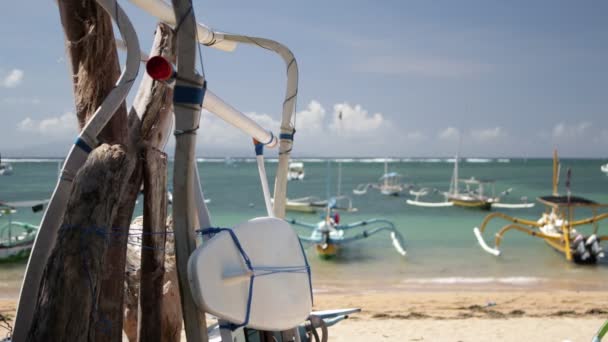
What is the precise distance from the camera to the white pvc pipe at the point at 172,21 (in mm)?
2645

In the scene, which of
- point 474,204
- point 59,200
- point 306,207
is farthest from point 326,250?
point 474,204

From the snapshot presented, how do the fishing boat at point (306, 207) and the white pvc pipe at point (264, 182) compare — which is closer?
the white pvc pipe at point (264, 182)

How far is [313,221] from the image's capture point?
26.4m

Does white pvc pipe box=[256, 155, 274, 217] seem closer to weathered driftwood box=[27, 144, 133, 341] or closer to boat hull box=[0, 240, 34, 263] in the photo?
weathered driftwood box=[27, 144, 133, 341]

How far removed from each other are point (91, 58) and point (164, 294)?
4.66 feet

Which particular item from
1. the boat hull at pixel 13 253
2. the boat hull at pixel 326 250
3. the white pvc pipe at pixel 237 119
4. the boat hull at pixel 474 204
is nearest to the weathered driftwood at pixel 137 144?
the white pvc pipe at pixel 237 119

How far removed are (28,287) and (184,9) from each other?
1.30 metres

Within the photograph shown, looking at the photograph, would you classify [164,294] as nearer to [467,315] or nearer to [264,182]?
[264,182]

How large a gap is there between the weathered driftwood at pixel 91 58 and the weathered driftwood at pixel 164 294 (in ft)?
2.47

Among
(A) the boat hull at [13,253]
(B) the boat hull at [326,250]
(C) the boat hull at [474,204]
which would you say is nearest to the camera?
(A) the boat hull at [13,253]

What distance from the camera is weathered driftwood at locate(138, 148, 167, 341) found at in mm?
2725

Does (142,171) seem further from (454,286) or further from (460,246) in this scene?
(460,246)

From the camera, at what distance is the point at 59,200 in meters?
2.24

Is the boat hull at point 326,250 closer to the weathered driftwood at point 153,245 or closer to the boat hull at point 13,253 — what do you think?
the boat hull at point 13,253
